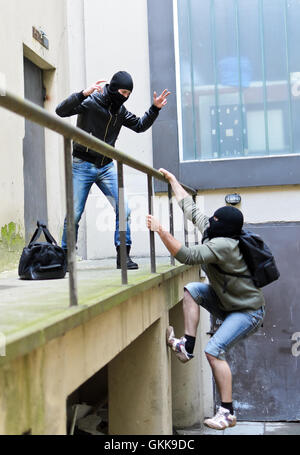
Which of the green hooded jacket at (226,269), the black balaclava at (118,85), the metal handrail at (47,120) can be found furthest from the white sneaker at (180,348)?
the black balaclava at (118,85)

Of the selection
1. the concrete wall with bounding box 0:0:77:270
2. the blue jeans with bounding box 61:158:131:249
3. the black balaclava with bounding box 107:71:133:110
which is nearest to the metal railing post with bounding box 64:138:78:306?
the black balaclava with bounding box 107:71:133:110

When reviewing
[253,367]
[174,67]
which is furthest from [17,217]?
[253,367]

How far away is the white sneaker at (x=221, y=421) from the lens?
171 inches

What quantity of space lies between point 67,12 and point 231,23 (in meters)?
2.30

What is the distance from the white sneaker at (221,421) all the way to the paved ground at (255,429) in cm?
296

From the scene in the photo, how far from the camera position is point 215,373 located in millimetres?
4539

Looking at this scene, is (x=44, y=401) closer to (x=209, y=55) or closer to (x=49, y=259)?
(x=49, y=259)

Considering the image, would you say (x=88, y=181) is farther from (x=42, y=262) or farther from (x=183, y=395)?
(x=183, y=395)

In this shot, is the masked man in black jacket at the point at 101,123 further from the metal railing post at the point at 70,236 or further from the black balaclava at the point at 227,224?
the metal railing post at the point at 70,236

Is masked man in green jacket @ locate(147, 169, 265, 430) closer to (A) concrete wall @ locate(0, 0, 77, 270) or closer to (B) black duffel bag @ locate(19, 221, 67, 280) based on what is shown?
(B) black duffel bag @ locate(19, 221, 67, 280)

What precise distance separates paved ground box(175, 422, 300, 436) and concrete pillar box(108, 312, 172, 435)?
94.0 inches

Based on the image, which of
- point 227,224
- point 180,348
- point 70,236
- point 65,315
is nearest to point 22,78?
point 227,224

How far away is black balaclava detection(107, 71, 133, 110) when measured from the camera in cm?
502

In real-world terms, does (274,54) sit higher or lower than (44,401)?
higher
